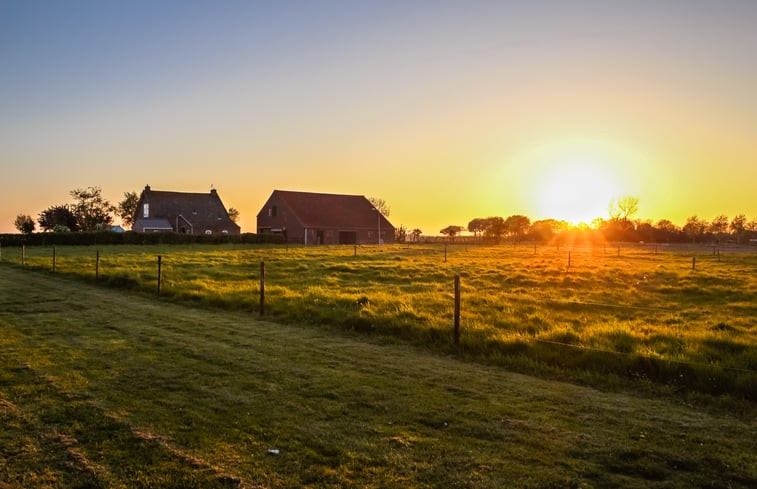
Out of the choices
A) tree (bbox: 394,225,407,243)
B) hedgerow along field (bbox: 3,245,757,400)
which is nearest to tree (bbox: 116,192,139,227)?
tree (bbox: 394,225,407,243)

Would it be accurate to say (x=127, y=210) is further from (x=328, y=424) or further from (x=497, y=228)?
(x=328, y=424)

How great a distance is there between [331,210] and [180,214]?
20.1 m

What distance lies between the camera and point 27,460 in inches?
174

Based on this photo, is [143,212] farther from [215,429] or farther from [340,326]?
[215,429]

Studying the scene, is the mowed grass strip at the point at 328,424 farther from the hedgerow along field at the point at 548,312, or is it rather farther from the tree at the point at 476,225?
the tree at the point at 476,225

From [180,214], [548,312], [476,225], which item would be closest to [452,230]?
[476,225]

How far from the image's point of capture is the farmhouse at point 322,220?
212ft

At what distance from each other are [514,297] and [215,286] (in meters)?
8.94

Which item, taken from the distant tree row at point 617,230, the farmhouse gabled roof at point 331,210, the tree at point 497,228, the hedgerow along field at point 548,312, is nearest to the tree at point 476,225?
the distant tree row at point 617,230

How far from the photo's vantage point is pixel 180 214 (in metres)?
71.2

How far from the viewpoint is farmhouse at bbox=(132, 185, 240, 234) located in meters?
69.6

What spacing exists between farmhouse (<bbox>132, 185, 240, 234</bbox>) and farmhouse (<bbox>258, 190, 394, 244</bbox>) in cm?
769

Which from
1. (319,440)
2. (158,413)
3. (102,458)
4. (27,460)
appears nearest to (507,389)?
(319,440)

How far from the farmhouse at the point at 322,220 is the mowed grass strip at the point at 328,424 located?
184 feet
